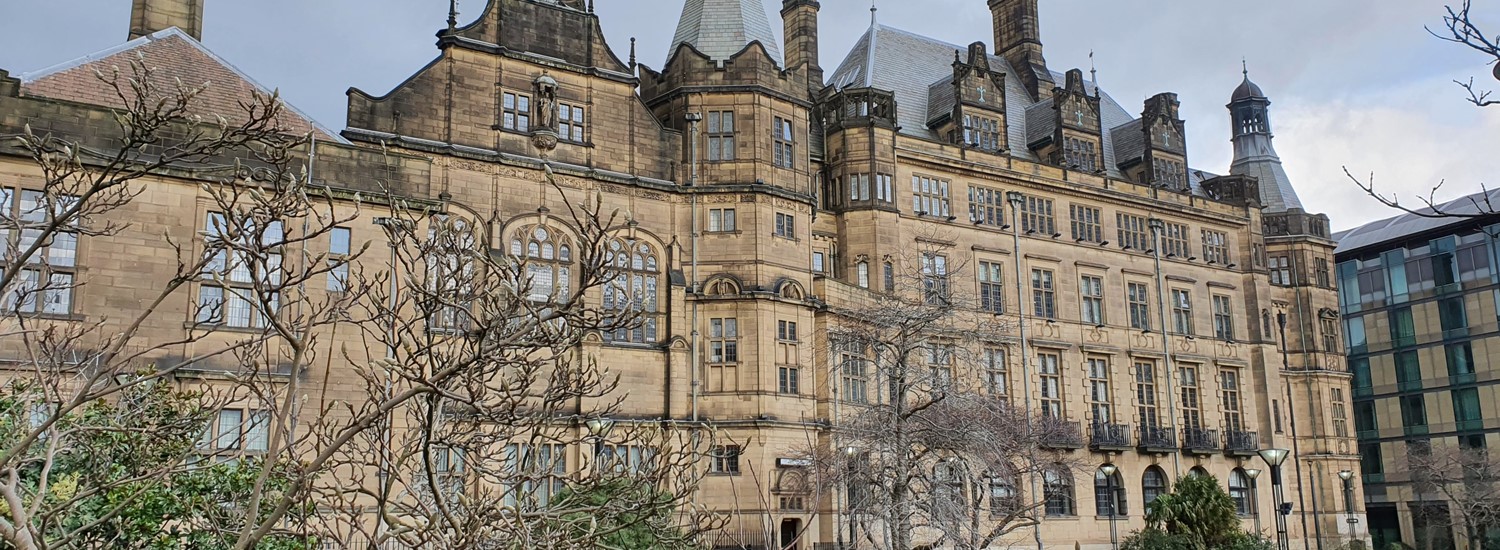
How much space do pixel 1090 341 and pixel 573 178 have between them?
22.4 m

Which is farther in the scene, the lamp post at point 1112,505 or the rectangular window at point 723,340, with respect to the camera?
the lamp post at point 1112,505

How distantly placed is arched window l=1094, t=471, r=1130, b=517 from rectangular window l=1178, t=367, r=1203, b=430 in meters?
4.90

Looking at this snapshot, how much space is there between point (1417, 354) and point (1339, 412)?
1256 centimetres

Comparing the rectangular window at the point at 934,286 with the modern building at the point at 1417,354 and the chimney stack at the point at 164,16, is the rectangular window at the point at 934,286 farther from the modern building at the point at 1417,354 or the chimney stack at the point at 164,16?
the modern building at the point at 1417,354

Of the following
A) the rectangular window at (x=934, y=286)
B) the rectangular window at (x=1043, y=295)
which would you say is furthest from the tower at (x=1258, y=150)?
the rectangular window at (x=934, y=286)

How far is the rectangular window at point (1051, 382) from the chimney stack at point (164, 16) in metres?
29.1

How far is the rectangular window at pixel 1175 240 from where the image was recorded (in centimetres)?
4747

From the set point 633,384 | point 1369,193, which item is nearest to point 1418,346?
point 633,384

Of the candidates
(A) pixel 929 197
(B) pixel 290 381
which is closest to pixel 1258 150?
(A) pixel 929 197

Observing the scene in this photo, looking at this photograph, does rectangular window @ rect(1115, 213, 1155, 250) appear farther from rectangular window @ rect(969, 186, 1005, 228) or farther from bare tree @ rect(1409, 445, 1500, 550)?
bare tree @ rect(1409, 445, 1500, 550)

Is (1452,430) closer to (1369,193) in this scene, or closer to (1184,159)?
(1184,159)

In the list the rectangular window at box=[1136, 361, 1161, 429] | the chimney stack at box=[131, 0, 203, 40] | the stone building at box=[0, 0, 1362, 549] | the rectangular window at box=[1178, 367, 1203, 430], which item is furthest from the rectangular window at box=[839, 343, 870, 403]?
the chimney stack at box=[131, 0, 203, 40]

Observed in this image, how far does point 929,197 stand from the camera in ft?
134

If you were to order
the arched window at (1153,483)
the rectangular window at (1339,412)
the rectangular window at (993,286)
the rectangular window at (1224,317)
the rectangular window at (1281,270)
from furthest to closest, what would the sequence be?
the rectangular window at (1281,270) → the rectangular window at (1339,412) → the rectangular window at (1224,317) → the arched window at (1153,483) → the rectangular window at (993,286)
